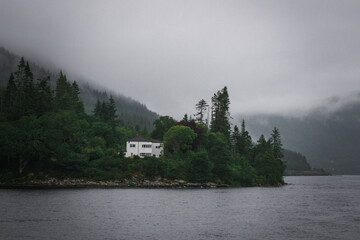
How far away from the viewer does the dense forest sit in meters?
88.9

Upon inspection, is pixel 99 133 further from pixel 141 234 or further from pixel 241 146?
pixel 141 234

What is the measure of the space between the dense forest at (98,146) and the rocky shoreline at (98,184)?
74.3 inches

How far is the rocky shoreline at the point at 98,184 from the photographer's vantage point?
82.6 meters

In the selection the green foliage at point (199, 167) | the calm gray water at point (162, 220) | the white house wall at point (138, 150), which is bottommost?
the calm gray water at point (162, 220)

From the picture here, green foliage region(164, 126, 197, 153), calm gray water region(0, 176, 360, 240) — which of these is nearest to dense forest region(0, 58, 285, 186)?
green foliage region(164, 126, 197, 153)

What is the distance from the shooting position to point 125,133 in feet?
508

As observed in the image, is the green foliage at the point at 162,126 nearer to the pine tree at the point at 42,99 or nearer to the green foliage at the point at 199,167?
the green foliage at the point at 199,167

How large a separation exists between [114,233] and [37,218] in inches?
540

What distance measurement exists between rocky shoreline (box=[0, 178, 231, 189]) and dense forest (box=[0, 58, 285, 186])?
1.89 meters

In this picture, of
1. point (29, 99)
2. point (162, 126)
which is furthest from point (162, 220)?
point (162, 126)

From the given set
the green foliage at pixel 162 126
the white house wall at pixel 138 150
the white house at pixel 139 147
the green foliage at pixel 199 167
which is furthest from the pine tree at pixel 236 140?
the white house wall at pixel 138 150

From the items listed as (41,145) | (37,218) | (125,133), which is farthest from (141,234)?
(125,133)

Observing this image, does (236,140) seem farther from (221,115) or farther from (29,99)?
(29,99)

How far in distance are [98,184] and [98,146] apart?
1772 cm
